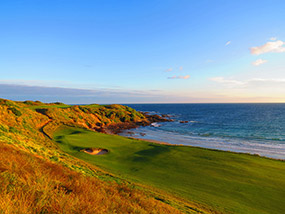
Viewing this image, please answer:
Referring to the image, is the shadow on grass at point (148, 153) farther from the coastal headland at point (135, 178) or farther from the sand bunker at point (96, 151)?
the sand bunker at point (96, 151)

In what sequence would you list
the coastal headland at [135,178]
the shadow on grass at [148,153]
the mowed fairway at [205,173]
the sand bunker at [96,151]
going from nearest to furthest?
the coastal headland at [135,178] → the mowed fairway at [205,173] → the shadow on grass at [148,153] → the sand bunker at [96,151]

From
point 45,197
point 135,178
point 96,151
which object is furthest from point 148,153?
point 45,197

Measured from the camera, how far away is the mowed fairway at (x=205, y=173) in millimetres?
13672

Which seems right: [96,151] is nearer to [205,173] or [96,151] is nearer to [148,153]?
[148,153]

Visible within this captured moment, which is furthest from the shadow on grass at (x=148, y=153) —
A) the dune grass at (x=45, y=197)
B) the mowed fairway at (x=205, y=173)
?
the dune grass at (x=45, y=197)

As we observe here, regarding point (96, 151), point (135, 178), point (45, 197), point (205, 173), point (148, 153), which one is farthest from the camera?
point (96, 151)

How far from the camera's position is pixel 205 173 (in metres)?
19.3

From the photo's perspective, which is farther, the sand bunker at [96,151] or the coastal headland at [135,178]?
the sand bunker at [96,151]

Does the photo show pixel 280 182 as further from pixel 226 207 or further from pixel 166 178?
pixel 166 178

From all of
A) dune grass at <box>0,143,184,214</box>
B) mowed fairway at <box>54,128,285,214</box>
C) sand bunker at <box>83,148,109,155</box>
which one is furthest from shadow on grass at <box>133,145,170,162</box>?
dune grass at <box>0,143,184,214</box>

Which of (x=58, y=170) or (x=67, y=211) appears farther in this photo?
(x=58, y=170)

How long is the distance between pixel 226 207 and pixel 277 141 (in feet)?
133

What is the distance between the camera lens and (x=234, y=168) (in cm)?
2086

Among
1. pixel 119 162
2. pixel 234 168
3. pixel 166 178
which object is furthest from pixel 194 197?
pixel 119 162
